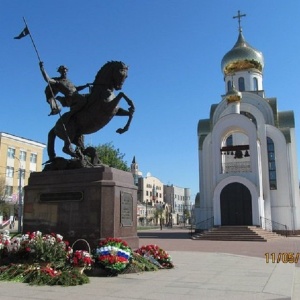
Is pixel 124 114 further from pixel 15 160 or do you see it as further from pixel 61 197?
pixel 15 160

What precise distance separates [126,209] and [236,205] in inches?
850

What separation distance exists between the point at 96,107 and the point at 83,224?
125 inches

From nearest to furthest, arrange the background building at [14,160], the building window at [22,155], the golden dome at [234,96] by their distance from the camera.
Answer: the golden dome at [234,96]
the background building at [14,160]
the building window at [22,155]

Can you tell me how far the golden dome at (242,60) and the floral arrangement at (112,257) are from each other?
122 ft

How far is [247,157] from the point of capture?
35.4m

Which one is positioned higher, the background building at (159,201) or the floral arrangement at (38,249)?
the background building at (159,201)

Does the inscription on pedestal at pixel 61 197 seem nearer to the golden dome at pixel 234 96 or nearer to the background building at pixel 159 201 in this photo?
the golden dome at pixel 234 96

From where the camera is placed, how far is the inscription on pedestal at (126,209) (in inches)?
377

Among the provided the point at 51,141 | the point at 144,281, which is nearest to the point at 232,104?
the point at 51,141

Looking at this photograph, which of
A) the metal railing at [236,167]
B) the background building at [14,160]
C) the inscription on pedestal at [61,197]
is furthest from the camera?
the background building at [14,160]

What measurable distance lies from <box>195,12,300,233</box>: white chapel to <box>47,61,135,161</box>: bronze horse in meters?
21.0

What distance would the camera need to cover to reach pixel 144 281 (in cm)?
725
